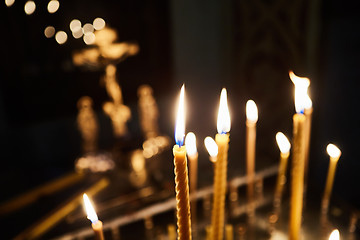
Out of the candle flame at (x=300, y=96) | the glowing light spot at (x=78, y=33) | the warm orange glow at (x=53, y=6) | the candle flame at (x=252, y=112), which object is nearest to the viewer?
the candle flame at (x=300, y=96)

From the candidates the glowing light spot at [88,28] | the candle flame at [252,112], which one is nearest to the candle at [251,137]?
the candle flame at [252,112]

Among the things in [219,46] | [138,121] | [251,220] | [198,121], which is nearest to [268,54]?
[219,46]

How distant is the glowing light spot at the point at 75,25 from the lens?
5.23ft

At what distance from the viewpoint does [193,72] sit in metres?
2.04

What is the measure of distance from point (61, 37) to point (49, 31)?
0.20 feet

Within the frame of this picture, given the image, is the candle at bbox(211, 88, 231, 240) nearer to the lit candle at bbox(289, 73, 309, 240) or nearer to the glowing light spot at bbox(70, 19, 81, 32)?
the lit candle at bbox(289, 73, 309, 240)

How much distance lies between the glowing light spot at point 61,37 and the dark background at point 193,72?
0.03 meters

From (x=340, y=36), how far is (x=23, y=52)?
146cm

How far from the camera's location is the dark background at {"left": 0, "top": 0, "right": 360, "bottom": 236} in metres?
1.45

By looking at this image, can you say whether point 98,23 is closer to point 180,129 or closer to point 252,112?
point 252,112

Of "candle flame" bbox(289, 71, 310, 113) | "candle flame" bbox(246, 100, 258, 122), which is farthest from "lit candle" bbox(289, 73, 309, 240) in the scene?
"candle flame" bbox(246, 100, 258, 122)

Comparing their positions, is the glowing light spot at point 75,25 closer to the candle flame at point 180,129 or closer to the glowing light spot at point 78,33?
the glowing light spot at point 78,33

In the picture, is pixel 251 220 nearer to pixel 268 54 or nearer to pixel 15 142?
pixel 268 54

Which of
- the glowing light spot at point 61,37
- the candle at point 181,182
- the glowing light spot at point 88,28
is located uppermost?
the glowing light spot at point 88,28
